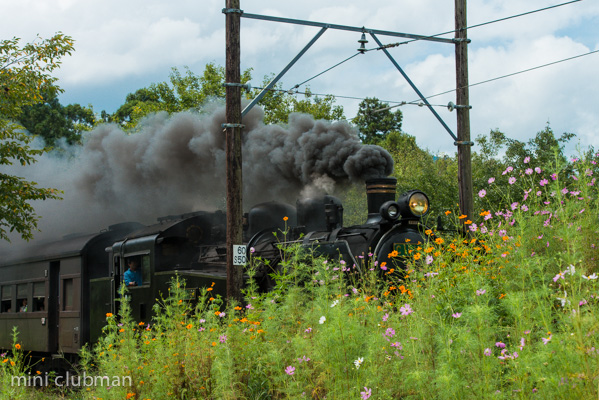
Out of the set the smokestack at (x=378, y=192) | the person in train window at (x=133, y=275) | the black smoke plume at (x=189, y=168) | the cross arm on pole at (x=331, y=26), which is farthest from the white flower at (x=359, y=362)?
the person in train window at (x=133, y=275)

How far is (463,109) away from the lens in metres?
11.9

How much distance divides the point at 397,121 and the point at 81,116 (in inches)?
982

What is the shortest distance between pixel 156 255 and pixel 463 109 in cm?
612

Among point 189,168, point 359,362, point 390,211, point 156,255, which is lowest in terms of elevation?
point 359,362

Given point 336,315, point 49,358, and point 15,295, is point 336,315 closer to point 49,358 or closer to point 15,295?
point 49,358

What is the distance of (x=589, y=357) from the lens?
332 centimetres

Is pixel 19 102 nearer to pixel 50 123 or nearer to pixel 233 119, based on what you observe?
pixel 233 119

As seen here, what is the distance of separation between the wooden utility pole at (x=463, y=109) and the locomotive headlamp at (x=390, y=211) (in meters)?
3.28

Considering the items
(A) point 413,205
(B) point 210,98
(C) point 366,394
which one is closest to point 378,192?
(A) point 413,205

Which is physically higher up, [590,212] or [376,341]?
[590,212]

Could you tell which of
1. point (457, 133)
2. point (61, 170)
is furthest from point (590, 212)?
point (61, 170)

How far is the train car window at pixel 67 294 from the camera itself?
44.2ft

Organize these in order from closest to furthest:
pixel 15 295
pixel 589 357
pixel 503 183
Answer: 1. pixel 589 357
2. pixel 15 295
3. pixel 503 183

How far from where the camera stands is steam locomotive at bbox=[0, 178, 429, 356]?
907cm
